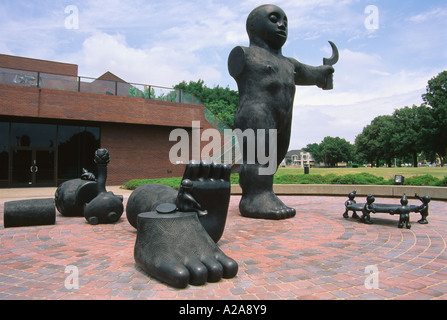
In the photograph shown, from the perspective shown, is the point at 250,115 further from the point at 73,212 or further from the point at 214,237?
the point at 73,212

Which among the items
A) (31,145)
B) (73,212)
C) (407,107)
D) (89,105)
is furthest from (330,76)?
(407,107)

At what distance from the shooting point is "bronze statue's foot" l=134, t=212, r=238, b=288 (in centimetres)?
289

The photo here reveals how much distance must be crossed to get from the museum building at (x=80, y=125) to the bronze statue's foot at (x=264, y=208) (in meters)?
14.5

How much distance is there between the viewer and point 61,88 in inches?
698

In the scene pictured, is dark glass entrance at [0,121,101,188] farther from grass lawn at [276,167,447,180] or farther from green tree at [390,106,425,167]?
green tree at [390,106,425,167]

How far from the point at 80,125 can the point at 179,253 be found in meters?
19.0

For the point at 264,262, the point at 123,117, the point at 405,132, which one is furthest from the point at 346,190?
the point at 405,132

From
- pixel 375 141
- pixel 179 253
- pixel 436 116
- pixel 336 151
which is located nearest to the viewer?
pixel 179 253

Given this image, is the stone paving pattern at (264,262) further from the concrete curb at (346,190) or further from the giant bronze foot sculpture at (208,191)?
the concrete curb at (346,190)

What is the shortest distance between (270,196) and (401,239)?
268cm

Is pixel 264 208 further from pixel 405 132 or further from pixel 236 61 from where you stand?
pixel 405 132

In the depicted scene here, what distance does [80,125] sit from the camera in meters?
19.7

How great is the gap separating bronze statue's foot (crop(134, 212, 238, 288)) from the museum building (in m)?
16.8

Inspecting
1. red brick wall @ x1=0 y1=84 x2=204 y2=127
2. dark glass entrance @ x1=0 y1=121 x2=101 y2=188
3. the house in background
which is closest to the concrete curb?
red brick wall @ x1=0 y1=84 x2=204 y2=127
